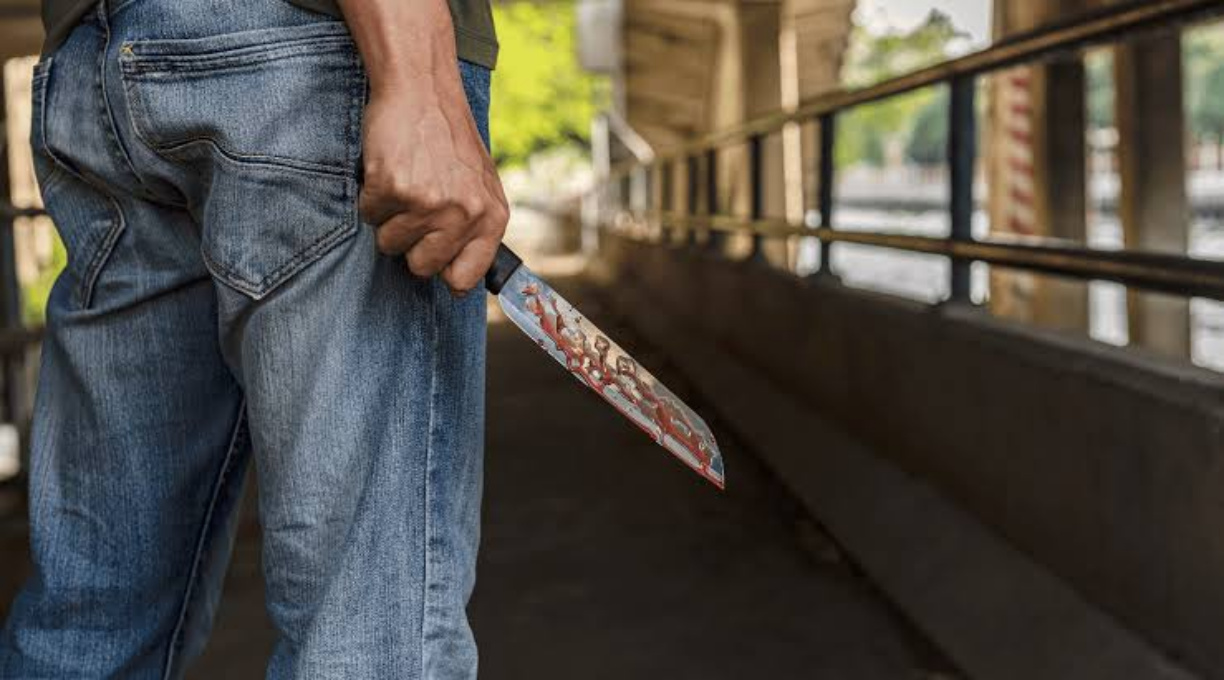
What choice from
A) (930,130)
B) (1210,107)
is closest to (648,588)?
(1210,107)

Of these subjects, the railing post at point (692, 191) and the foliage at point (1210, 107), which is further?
the foliage at point (1210, 107)

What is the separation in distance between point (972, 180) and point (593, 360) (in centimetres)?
313

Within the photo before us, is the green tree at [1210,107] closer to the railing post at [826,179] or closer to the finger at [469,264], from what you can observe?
the railing post at [826,179]

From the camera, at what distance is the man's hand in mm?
1694

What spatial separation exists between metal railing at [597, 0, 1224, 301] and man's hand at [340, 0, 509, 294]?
1.76m

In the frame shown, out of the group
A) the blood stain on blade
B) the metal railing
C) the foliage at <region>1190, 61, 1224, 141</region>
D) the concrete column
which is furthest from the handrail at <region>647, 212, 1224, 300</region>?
the foliage at <region>1190, 61, 1224, 141</region>

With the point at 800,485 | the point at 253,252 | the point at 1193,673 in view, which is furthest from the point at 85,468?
the point at 800,485

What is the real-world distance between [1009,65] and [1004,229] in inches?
302

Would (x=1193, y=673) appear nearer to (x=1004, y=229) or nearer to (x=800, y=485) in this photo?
(x=800, y=485)

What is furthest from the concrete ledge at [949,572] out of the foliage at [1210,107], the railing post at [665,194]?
the foliage at [1210,107]

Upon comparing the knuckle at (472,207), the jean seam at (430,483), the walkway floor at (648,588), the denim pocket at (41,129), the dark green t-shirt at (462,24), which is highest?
the dark green t-shirt at (462,24)

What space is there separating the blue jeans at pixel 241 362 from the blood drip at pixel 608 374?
0.35 feet

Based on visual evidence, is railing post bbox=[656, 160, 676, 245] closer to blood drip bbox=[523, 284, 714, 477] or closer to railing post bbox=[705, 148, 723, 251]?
railing post bbox=[705, 148, 723, 251]

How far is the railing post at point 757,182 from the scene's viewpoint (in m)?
8.32
